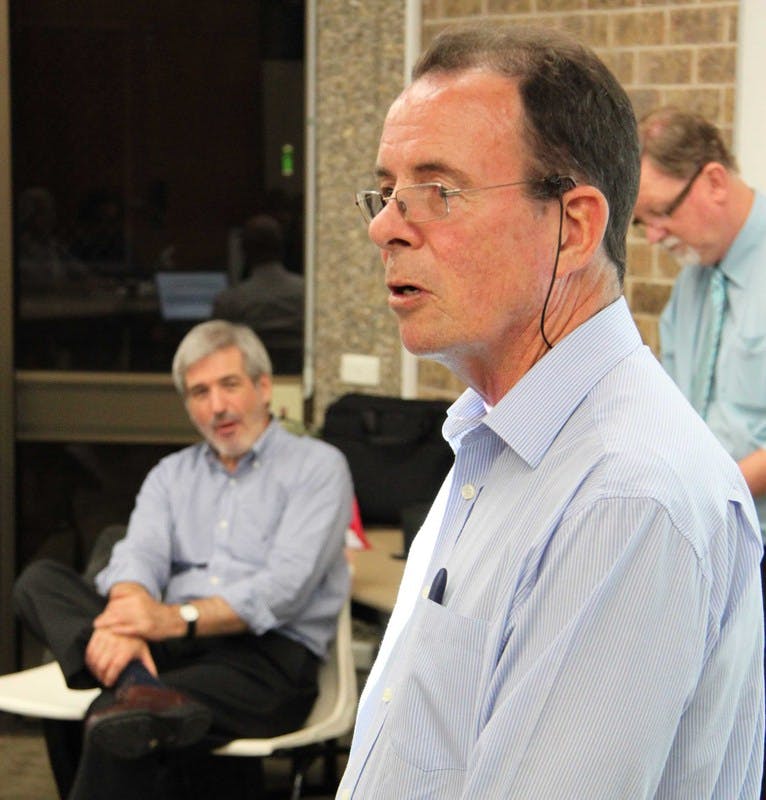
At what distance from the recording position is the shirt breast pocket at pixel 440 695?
109 centimetres

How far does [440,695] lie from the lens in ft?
3.64

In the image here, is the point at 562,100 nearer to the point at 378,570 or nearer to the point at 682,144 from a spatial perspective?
the point at 682,144

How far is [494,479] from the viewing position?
1.21 m

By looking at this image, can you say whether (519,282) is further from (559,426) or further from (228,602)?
(228,602)

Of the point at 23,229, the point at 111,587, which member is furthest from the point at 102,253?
the point at 111,587

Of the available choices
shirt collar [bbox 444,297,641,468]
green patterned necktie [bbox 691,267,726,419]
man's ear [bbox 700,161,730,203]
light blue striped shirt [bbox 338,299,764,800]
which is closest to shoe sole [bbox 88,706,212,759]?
green patterned necktie [bbox 691,267,726,419]

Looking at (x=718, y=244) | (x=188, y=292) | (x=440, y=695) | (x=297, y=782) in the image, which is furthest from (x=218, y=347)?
(x=440, y=695)

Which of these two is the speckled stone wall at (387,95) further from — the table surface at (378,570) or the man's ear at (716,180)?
the man's ear at (716,180)

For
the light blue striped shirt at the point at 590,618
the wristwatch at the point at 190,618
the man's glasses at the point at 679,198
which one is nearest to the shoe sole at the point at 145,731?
the wristwatch at the point at 190,618

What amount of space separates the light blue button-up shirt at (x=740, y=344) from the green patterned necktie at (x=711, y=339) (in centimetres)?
1

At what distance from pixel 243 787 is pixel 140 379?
1913mm

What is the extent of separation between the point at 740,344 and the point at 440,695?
200 centimetres

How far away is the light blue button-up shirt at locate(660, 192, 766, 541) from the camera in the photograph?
2.90 m

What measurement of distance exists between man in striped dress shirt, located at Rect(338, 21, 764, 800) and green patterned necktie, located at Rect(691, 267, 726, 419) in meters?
1.84
